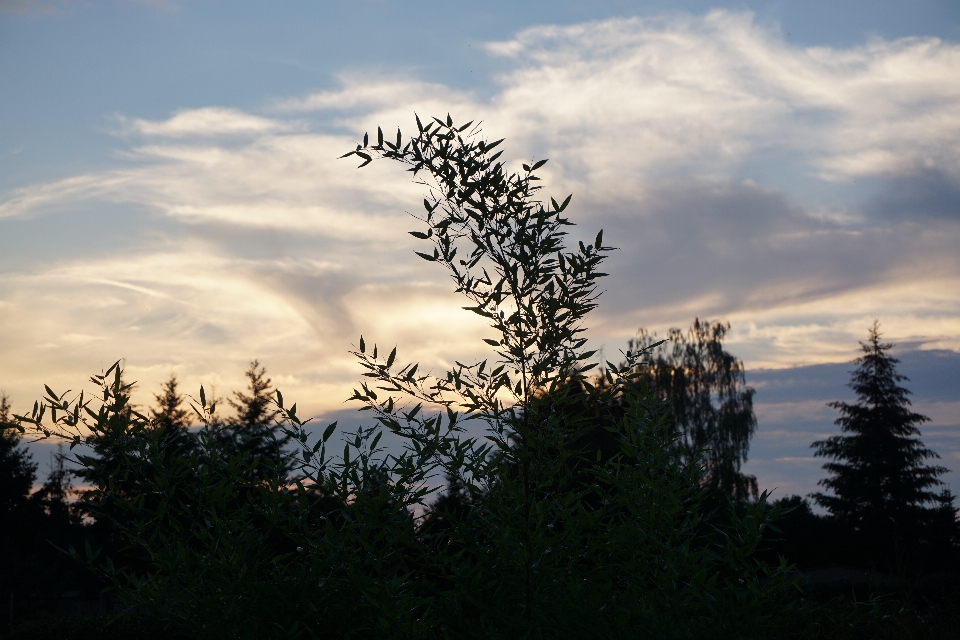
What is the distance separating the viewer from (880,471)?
3694 centimetres

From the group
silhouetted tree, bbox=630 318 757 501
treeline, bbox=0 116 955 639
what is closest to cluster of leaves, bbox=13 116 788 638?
treeline, bbox=0 116 955 639

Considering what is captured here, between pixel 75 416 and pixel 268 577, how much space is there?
1.25 m

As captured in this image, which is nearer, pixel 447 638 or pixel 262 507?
pixel 447 638

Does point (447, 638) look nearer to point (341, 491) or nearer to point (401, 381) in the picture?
point (341, 491)

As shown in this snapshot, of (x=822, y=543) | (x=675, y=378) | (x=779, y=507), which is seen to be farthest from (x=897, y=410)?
(x=779, y=507)

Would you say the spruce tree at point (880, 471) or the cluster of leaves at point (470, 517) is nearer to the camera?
the cluster of leaves at point (470, 517)

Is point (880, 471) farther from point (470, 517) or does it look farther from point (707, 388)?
point (470, 517)

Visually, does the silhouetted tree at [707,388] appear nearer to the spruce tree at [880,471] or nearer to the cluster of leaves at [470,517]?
the spruce tree at [880,471]

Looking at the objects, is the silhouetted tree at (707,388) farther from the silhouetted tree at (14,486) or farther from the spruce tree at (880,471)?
the silhouetted tree at (14,486)

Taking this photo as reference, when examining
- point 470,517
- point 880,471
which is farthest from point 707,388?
point 470,517

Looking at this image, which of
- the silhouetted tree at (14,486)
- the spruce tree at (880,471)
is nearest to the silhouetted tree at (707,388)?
the spruce tree at (880,471)

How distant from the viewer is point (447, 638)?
3.49 meters

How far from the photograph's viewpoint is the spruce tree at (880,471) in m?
35.5

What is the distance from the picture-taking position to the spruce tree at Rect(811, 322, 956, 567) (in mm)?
35469
